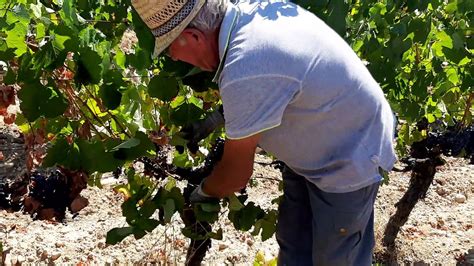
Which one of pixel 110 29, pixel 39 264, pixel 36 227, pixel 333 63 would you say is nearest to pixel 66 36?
pixel 110 29

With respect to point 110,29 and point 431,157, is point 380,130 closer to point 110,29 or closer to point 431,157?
point 110,29

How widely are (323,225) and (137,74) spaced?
742 mm

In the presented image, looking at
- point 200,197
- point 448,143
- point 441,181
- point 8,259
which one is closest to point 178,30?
point 200,197

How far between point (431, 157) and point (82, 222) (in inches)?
73.9

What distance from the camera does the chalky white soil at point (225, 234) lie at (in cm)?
377

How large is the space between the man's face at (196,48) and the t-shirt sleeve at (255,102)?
0.12m

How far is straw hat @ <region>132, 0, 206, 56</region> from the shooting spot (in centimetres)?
178

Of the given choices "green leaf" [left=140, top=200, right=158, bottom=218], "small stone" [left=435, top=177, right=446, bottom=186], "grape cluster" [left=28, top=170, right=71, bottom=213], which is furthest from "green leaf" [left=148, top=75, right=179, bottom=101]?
"small stone" [left=435, top=177, right=446, bottom=186]

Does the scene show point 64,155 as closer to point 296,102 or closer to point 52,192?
point 52,192

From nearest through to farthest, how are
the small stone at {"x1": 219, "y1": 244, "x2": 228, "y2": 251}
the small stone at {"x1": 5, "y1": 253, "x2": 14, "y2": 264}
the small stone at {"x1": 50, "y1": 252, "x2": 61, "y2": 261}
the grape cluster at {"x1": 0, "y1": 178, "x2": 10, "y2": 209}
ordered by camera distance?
the grape cluster at {"x1": 0, "y1": 178, "x2": 10, "y2": 209} < the small stone at {"x1": 5, "y1": 253, "x2": 14, "y2": 264} < the small stone at {"x1": 50, "y1": 252, "x2": 61, "y2": 261} < the small stone at {"x1": 219, "y1": 244, "x2": 228, "y2": 251}

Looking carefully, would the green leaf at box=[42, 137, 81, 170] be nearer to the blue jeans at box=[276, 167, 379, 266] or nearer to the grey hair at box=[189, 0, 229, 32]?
the grey hair at box=[189, 0, 229, 32]

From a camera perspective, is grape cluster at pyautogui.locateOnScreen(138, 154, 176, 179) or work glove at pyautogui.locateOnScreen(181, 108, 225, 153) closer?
work glove at pyautogui.locateOnScreen(181, 108, 225, 153)

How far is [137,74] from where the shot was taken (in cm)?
241

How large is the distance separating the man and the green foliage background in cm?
18
